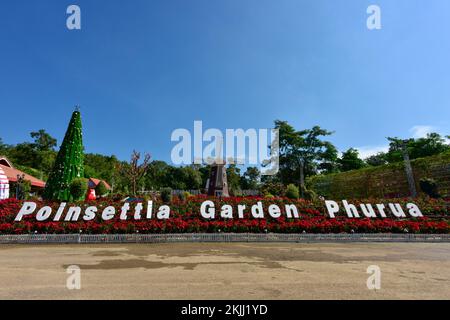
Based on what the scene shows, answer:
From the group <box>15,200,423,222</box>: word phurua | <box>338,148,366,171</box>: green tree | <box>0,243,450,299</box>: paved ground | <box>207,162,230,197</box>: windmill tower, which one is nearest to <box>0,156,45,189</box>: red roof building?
<box>15,200,423,222</box>: word phurua

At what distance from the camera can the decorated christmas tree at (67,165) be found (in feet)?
52.4

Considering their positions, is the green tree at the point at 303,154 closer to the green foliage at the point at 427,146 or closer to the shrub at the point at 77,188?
the green foliage at the point at 427,146

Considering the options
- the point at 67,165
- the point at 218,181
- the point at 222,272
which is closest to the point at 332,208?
the point at 222,272

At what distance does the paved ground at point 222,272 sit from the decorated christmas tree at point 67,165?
7352mm

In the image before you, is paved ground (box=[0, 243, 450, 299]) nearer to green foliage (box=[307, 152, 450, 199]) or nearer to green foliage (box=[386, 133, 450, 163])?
green foliage (box=[307, 152, 450, 199])

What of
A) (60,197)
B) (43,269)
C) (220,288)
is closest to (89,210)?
Answer: (60,197)

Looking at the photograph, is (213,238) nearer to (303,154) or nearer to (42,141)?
(303,154)

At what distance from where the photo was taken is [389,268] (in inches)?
254

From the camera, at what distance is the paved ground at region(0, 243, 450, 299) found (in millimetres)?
4465

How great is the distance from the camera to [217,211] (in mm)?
13469

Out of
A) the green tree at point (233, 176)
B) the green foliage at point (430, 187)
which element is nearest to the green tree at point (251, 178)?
the green tree at point (233, 176)

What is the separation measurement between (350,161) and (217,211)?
3581 cm
